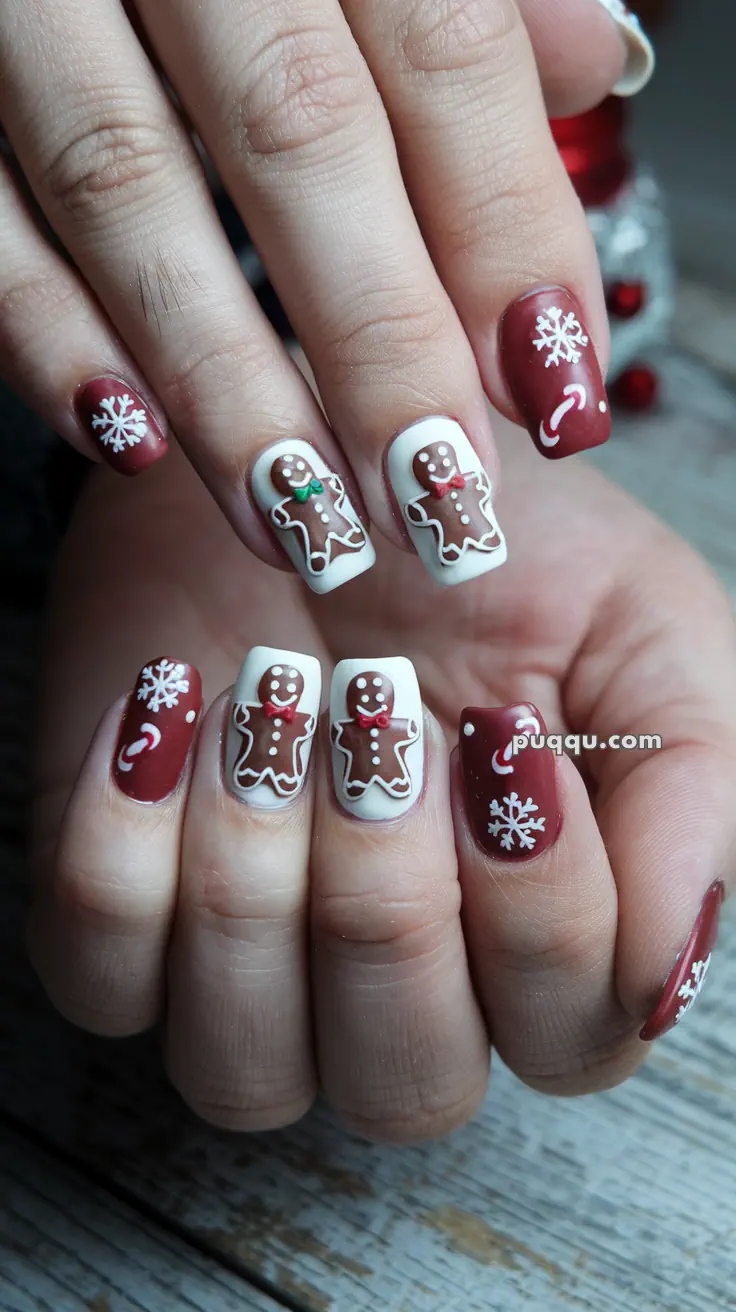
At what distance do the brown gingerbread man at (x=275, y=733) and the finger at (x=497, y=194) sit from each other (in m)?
0.18

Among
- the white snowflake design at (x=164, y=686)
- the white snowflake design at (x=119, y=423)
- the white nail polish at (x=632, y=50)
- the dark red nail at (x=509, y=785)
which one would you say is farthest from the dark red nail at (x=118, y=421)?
the white nail polish at (x=632, y=50)

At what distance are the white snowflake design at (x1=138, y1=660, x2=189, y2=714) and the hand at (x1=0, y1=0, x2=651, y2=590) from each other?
0.25ft

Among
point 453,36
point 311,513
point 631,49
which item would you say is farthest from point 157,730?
point 631,49

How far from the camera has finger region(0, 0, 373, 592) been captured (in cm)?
58

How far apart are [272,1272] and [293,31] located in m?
0.60

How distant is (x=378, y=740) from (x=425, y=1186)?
0.76 feet

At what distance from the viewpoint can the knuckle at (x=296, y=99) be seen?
578 millimetres

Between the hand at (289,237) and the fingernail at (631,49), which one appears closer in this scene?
the hand at (289,237)

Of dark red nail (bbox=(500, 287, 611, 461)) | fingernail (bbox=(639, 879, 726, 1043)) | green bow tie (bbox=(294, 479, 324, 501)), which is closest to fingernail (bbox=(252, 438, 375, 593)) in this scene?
green bow tie (bbox=(294, 479, 324, 501))

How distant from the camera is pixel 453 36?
23.4 inches

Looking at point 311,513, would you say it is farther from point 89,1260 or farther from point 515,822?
point 89,1260

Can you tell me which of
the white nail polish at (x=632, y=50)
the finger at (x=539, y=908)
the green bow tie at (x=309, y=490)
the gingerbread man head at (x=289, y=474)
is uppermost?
the white nail polish at (x=632, y=50)

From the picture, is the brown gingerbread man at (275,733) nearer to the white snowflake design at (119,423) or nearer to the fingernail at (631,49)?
the white snowflake design at (119,423)

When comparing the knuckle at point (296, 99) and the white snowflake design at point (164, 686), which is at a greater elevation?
the knuckle at point (296, 99)
